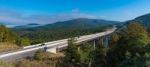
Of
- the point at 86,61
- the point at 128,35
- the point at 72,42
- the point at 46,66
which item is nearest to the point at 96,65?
the point at 86,61

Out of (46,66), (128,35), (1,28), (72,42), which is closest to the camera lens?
(46,66)

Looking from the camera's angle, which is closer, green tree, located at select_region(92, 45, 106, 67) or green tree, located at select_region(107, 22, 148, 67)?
green tree, located at select_region(107, 22, 148, 67)

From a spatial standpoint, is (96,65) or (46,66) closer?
(46,66)

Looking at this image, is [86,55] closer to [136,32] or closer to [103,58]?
[103,58]

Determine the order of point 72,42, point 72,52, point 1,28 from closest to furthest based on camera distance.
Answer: point 72,52 → point 72,42 → point 1,28

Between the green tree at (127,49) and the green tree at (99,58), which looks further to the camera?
the green tree at (99,58)

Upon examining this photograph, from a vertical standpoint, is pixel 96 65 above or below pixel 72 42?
below

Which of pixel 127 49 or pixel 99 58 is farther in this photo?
pixel 99 58

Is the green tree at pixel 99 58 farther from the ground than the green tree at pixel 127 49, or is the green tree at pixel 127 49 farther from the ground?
the green tree at pixel 127 49

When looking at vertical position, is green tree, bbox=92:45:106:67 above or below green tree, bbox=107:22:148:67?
below

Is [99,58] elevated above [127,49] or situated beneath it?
situated beneath
